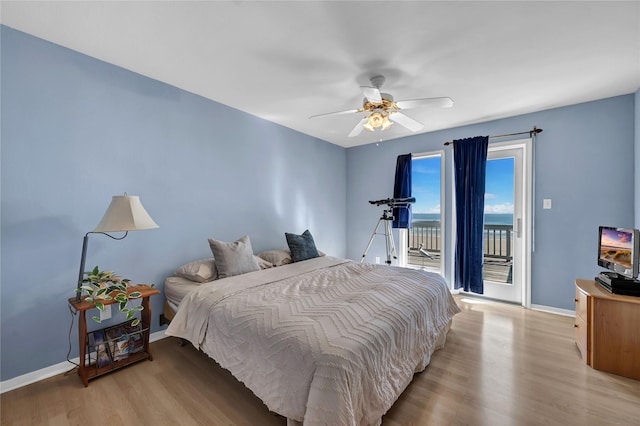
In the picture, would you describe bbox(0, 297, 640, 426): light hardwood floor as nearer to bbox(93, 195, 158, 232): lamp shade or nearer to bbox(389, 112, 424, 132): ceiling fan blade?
bbox(93, 195, 158, 232): lamp shade

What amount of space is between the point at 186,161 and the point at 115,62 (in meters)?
0.97

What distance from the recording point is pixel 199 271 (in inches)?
97.2

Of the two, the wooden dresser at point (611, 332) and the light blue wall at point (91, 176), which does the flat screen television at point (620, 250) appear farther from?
the light blue wall at point (91, 176)

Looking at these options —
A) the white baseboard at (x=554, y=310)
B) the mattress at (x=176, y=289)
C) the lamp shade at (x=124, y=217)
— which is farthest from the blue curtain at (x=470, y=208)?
the lamp shade at (x=124, y=217)

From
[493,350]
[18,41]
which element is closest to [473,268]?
[493,350]

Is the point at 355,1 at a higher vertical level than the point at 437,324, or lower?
higher

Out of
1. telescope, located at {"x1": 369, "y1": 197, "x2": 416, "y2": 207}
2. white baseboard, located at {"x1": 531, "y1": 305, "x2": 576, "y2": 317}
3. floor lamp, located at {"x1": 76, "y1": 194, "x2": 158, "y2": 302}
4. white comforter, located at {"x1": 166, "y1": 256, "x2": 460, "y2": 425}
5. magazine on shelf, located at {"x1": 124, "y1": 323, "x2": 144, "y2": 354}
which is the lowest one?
white baseboard, located at {"x1": 531, "y1": 305, "x2": 576, "y2": 317}

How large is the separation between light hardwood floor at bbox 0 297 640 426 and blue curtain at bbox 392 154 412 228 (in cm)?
220

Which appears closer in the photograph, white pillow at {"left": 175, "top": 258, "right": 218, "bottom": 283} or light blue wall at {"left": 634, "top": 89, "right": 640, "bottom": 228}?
white pillow at {"left": 175, "top": 258, "right": 218, "bottom": 283}

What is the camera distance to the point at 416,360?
6.02ft

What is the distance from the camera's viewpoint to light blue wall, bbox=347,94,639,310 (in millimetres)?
2844

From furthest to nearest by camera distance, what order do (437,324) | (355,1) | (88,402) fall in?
(437,324) < (88,402) < (355,1)

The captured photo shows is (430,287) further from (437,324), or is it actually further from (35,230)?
(35,230)

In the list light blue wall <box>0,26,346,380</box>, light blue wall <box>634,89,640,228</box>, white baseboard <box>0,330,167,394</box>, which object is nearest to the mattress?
light blue wall <box>0,26,346,380</box>
